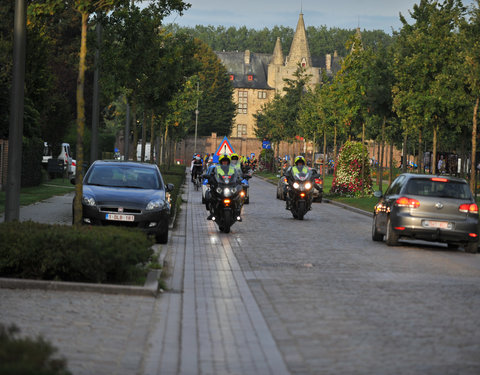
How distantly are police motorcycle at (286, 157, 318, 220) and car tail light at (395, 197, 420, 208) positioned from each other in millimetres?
7208

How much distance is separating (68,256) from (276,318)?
2.67m

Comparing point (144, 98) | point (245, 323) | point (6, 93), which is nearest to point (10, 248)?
point (245, 323)

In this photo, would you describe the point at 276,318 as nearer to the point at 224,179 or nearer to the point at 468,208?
the point at 468,208

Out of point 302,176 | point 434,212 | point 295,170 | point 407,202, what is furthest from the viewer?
point 295,170

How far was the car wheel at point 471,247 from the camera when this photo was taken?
18.2 m

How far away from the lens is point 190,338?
7.84 metres

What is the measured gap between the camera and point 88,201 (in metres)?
17.2

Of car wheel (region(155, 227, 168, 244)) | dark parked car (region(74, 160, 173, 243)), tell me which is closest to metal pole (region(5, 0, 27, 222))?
dark parked car (region(74, 160, 173, 243))

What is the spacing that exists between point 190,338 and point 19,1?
8052mm

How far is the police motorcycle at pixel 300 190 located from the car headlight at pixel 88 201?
9067 mm

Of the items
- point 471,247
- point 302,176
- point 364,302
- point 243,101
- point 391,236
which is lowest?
point 471,247

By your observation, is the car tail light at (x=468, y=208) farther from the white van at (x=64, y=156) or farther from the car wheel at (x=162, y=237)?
the white van at (x=64, y=156)

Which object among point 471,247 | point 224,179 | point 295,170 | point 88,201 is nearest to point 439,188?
point 471,247

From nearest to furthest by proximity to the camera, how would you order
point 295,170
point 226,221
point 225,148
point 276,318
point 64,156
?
point 276,318 < point 226,221 < point 295,170 < point 225,148 < point 64,156
